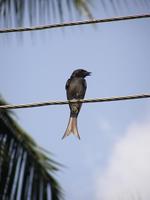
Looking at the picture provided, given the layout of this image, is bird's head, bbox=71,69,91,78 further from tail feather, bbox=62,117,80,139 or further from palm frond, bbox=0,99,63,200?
palm frond, bbox=0,99,63,200

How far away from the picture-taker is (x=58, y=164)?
381 cm

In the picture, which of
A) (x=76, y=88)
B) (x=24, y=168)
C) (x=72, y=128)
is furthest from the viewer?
(x=76, y=88)

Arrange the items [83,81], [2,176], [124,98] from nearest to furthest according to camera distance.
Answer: [124,98], [2,176], [83,81]

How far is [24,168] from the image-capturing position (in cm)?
373

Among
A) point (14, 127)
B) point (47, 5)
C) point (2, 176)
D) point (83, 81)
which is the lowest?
point (2, 176)

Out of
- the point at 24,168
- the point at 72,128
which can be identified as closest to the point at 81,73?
the point at 72,128

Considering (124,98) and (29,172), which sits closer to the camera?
(124,98)

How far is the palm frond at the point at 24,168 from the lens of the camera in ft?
12.0

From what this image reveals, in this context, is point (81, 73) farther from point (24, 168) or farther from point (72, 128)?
point (24, 168)

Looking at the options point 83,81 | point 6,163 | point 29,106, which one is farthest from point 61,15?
point 83,81

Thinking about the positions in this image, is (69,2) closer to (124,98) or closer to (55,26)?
(55,26)

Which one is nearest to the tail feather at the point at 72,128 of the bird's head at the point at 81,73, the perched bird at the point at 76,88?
the perched bird at the point at 76,88

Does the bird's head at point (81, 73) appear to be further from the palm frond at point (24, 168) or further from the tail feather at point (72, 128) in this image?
the palm frond at point (24, 168)

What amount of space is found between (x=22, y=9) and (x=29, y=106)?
0.78m
